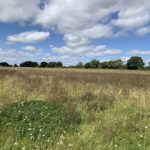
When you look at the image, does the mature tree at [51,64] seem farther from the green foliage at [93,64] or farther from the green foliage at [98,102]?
the green foliage at [98,102]

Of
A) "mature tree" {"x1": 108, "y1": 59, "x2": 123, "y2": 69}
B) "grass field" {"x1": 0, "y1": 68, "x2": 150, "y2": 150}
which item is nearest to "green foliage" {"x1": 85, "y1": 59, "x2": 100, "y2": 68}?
"mature tree" {"x1": 108, "y1": 59, "x2": 123, "y2": 69}

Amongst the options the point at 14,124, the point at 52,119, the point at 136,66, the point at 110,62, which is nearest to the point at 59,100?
the point at 52,119

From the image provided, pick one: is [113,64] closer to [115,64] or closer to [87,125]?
[115,64]

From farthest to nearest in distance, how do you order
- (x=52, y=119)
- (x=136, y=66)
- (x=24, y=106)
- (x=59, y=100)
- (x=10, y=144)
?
1. (x=136, y=66)
2. (x=59, y=100)
3. (x=24, y=106)
4. (x=52, y=119)
5. (x=10, y=144)

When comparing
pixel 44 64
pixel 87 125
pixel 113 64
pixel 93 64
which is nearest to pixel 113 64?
pixel 113 64

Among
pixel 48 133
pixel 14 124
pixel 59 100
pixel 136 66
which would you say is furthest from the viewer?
pixel 136 66

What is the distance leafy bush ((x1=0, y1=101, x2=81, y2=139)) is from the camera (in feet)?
23.8

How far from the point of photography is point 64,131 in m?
7.38

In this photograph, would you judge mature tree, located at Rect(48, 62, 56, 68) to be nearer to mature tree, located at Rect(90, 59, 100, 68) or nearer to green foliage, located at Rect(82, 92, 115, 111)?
mature tree, located at Rect(90, 59, 100, 68)

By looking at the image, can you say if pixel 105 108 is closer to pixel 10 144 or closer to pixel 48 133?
pixel 48 133

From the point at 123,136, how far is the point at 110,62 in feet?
295

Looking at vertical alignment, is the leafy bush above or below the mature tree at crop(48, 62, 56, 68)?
below

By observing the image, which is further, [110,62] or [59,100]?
[110,62]

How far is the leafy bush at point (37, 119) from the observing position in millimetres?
7250
